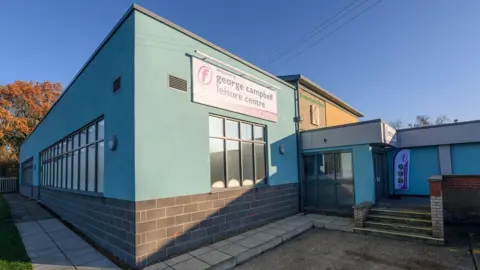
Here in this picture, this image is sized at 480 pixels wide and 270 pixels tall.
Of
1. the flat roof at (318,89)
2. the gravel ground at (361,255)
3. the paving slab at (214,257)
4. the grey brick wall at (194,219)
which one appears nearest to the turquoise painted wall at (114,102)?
the grey brick wall at (194,219)

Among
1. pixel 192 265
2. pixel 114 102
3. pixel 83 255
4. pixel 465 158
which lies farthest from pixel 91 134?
pixel 465 158

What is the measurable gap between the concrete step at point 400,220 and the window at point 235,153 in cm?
348

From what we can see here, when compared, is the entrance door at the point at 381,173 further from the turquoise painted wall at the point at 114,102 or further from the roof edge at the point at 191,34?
the turquoise painted wall at the point at 114,102

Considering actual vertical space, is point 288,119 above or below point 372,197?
above

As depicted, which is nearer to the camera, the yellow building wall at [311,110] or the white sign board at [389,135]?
the white sign board at [389,135]

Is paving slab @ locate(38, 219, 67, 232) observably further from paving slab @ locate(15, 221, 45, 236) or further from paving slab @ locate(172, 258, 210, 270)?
paving slab @ locate(172, 258, 210, 270)

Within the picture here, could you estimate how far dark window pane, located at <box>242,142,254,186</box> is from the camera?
23.9 feet

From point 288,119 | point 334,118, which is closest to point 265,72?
point 288,119

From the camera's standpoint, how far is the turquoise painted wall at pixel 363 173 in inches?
314

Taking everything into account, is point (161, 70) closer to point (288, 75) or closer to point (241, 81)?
point (241, 81)

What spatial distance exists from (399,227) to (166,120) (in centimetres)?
673

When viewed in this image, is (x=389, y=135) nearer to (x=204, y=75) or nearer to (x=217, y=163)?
(x=217, y=163)

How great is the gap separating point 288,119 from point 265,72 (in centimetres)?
211

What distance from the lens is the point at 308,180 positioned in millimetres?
9812
